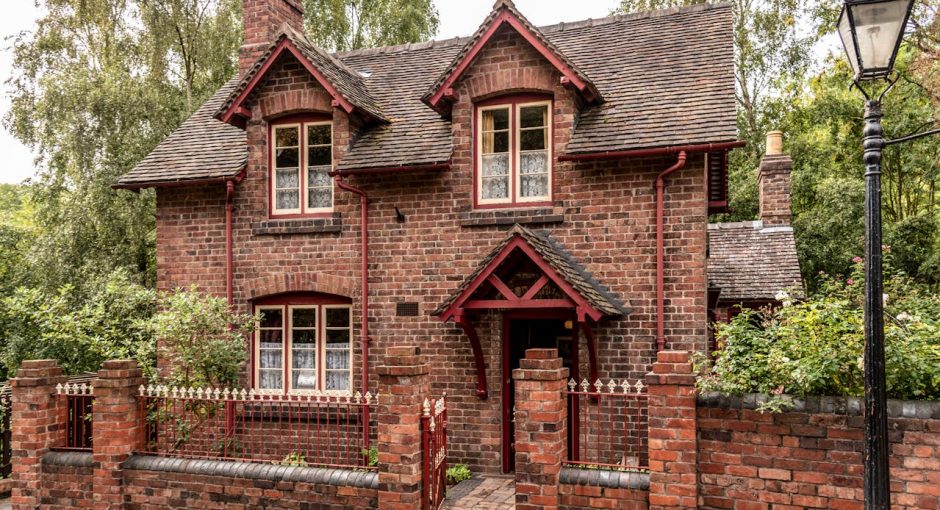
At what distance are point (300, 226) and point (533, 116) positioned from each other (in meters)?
4.40

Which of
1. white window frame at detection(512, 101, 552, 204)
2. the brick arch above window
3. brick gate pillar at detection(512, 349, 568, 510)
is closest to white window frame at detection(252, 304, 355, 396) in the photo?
the brick arch above window

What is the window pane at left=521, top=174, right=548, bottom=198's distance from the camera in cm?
1167

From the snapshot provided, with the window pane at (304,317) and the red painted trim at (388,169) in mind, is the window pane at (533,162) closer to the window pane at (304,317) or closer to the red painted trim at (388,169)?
the red painted trim at (388,169)

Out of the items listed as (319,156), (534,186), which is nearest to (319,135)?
(319,156)

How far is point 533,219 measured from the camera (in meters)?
11.4

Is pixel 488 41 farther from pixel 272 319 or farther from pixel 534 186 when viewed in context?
pixel 272 319

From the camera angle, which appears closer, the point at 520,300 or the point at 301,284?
the point at 520,300

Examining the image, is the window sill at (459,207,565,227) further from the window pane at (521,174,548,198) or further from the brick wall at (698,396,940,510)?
the brick wall at (698,396,940,510)

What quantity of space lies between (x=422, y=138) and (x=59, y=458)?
23.8 ft

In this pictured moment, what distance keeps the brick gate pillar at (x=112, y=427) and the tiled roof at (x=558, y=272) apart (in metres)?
4.40

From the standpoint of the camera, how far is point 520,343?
463 inches

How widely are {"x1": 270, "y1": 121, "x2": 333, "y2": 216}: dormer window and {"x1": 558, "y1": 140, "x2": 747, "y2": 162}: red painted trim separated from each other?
4272mm

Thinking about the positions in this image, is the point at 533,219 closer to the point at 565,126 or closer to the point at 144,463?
the point at 565,126

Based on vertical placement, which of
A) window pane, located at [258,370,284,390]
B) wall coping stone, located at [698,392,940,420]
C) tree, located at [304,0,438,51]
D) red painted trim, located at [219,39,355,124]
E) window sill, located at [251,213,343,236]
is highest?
tree, located at [304,0,438,51]
